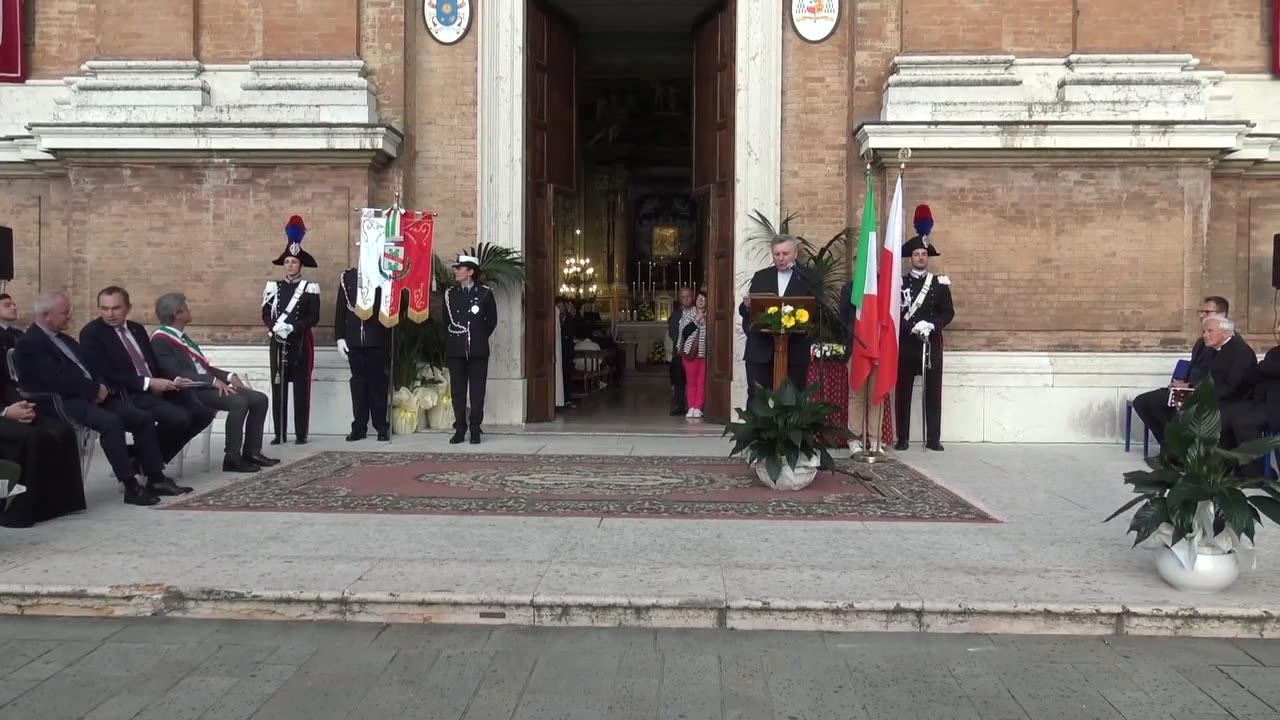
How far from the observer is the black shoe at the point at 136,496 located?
657 centimetres

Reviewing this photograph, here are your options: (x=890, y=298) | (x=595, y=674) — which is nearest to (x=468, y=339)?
(x=890, y=298)

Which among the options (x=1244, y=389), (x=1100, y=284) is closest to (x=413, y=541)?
(x=1244, y=389)

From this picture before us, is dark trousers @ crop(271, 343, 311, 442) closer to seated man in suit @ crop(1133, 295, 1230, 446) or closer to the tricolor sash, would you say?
the tricolor sash

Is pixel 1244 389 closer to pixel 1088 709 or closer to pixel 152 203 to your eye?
pixel 1088 709

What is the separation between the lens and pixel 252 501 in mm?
6715

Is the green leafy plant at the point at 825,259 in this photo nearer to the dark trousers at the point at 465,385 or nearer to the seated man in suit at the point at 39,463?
the dark trousers at the point at 465,385

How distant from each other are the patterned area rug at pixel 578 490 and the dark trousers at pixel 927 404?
1304 millimetres

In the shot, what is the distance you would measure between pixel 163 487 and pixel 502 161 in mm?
5818

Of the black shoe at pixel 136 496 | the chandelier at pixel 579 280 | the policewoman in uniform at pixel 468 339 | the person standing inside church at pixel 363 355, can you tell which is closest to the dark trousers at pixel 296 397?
the person standing inside church at pixel 363 355

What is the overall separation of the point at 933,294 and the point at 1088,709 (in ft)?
21.8

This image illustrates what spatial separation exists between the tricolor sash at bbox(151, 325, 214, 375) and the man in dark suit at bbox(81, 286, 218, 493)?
19cm

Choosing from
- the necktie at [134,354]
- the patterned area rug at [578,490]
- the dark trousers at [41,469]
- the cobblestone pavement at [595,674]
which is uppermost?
the necktie at [134,354]

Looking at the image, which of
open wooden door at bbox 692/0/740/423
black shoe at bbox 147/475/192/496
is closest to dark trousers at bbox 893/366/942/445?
open wooden door at bbox 692/0/740/423

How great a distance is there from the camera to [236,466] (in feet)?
26.5
